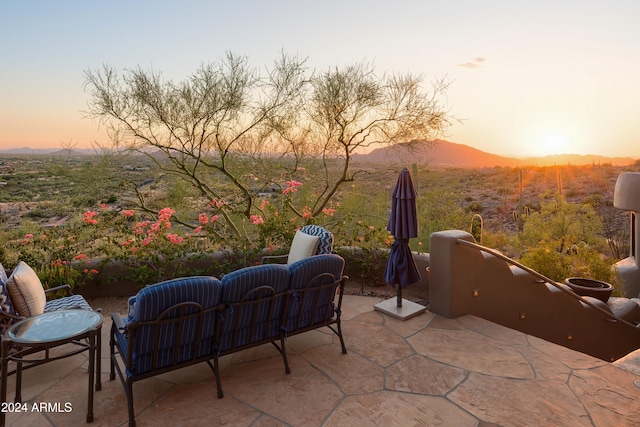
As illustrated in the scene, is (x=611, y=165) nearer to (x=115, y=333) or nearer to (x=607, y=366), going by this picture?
(x=607, y=366)

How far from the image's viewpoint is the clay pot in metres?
7.03

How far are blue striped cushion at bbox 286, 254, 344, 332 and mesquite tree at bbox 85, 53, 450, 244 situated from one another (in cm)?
374

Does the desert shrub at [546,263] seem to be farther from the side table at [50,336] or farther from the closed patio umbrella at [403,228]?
the side table at [50,336]

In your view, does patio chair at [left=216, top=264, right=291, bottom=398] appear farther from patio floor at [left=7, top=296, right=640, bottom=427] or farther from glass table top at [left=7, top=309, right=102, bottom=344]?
glass table top at [left=7, top=309, right=102, bottom=344]

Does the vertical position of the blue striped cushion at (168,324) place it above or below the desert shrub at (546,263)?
above

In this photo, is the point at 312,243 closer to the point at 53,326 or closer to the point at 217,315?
the point at 217,315

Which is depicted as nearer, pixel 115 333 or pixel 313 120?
pixel 115 333

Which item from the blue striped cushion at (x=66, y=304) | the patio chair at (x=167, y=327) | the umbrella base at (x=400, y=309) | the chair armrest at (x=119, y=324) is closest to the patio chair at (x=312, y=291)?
the patio chair at (x=167, y=327)

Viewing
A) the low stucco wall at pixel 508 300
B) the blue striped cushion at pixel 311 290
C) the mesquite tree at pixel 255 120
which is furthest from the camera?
the mesquite tree at pixel 255 120

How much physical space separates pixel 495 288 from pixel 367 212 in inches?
196

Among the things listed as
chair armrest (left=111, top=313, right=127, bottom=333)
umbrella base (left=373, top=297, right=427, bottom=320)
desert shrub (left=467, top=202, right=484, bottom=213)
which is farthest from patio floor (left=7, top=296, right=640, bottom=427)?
desert shrub (left=467, top=202, right=484, bottom=213)

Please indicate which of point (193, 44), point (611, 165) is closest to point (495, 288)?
point (193, 44)

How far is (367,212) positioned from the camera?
9711mm

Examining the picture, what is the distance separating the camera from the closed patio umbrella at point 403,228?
14.7ft
